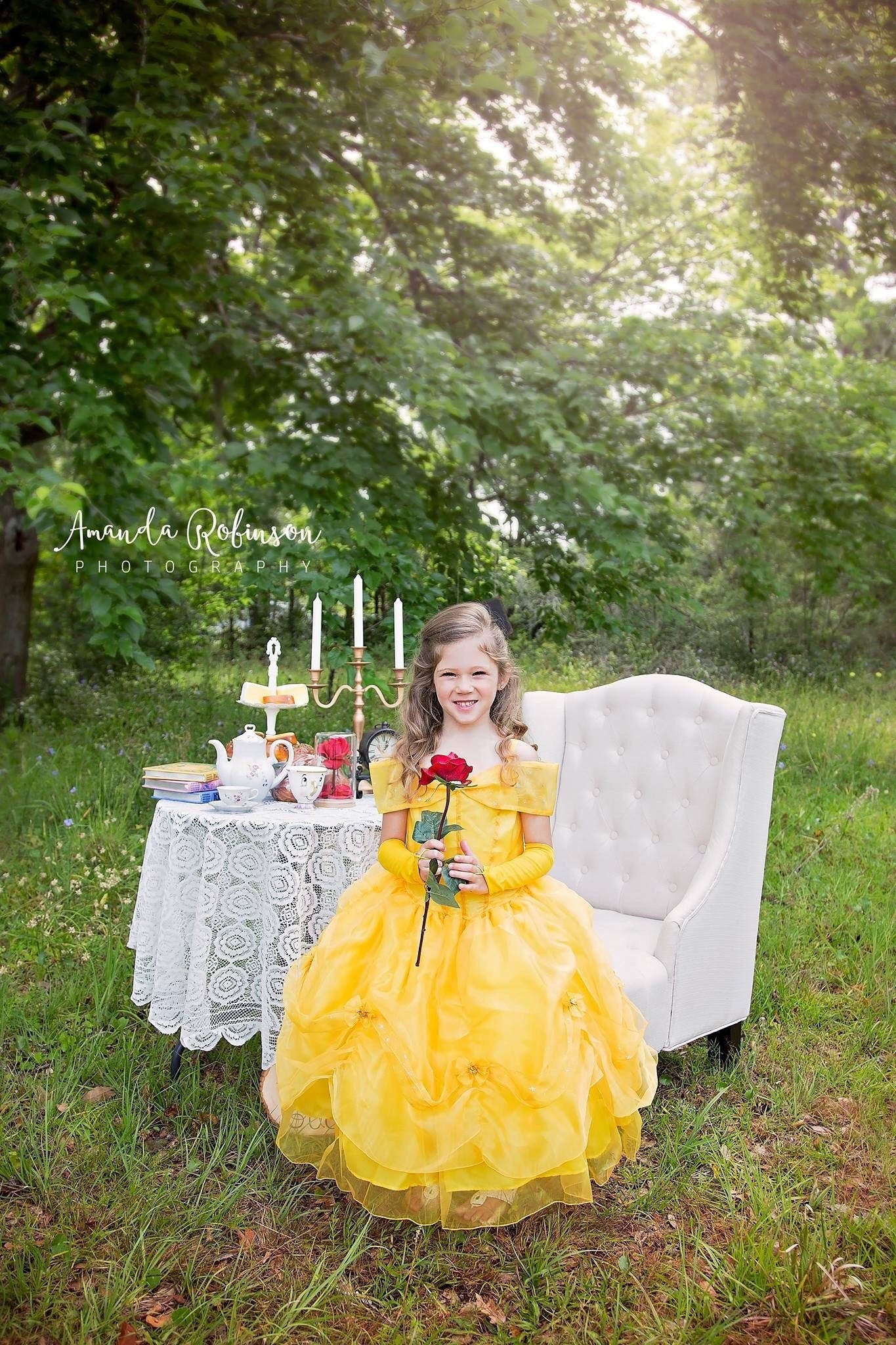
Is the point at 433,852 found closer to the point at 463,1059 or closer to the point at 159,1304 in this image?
the point at 463,1059

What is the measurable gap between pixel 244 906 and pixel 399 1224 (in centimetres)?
94

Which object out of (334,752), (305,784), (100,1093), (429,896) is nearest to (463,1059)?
(429,896)

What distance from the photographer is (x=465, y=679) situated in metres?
2.59

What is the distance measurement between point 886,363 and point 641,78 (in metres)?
2.97

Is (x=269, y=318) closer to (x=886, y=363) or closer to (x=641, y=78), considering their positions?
(x=641, y=78)

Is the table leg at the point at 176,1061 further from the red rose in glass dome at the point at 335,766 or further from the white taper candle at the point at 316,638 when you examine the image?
the white taper candle at the point at 316,638

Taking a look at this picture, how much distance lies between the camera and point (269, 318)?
6.24 metres

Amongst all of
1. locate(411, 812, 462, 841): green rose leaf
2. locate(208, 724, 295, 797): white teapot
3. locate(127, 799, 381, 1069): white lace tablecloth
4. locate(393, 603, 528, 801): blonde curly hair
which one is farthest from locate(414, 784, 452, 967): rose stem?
locate(208, 724, 295, 797): white teapot

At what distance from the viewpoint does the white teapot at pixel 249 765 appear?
10.2 feet

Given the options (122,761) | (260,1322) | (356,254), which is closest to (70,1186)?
(260,1322)

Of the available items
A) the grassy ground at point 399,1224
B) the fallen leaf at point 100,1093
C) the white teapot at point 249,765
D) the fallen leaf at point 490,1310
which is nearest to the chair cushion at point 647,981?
the grassy ground at point 399,1224

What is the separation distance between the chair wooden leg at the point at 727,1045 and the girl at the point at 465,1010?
2.53ft

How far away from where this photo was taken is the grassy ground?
215cm

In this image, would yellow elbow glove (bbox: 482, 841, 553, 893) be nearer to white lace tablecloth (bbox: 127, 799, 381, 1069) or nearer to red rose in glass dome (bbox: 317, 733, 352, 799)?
white lace tablecloth (bbox: 127, 799, 381, 1069)
